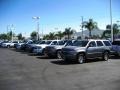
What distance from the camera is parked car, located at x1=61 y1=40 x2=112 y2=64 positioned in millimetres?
16469

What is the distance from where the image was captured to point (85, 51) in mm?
16891

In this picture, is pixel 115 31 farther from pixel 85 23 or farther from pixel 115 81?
pixel 115 81

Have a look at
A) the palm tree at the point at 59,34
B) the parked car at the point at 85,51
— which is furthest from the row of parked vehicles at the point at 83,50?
the palm tree at the point at 59,34

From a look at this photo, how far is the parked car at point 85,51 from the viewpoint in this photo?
1647 centimetres

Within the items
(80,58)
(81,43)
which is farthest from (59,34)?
(80,58)

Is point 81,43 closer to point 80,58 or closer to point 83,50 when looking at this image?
point 83,50

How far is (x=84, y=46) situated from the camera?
17031 mm

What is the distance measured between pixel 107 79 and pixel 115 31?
7411 centimetres

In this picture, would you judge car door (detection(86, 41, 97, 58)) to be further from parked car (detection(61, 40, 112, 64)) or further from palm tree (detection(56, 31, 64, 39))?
palm tree (detection(56, 31, 64, 39))

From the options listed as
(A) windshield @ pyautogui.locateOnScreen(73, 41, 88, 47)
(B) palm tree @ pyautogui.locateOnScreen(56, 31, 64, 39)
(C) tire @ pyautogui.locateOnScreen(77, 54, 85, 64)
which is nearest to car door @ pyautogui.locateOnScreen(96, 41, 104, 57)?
(A) windshield @ pyautogui.locateOnScreen(73, 41, 88, 47)

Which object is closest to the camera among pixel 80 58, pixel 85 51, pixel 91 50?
pixel 80 58

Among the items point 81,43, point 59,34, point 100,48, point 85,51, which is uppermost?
point 59,34

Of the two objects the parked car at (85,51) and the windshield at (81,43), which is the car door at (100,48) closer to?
the parked car at (85,51)

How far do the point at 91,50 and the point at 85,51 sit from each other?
0.68 m
